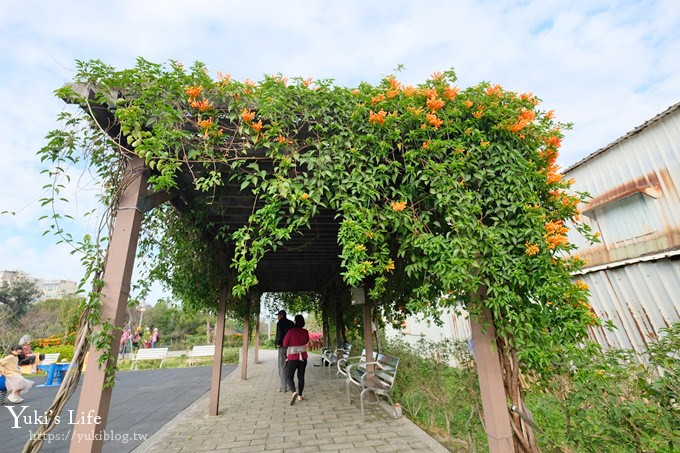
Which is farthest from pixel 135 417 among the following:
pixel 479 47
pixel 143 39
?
pixel 479 47

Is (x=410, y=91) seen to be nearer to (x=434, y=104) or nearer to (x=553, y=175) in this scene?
(x=434, y=104)

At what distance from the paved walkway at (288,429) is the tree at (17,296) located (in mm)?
28817

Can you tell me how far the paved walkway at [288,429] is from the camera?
341 cm

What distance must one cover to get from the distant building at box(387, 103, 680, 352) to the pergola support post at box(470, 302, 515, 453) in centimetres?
140

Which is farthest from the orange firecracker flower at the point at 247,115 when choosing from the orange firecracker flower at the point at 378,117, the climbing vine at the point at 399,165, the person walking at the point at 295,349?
the person walking at the point at 295,349

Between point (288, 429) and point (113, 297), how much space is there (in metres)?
3.04

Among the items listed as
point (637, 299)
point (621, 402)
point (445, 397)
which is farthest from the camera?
point (637, 299)

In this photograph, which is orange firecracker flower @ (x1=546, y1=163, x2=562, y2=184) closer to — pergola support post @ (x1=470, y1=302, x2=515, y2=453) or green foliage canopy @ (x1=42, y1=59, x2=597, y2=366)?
green foliage canopy @ (x1=42, y1=59, x2=597, y2=366)

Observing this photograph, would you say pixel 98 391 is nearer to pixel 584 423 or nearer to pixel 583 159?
pixel 584 423

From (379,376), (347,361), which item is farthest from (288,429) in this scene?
(347,361)

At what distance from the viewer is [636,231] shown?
15.6 feet

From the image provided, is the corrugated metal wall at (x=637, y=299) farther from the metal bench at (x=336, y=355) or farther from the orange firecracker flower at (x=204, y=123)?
the orange firecracker flower at (x=204, y=123)

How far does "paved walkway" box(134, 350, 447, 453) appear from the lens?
11.2ft

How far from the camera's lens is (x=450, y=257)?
211cm
